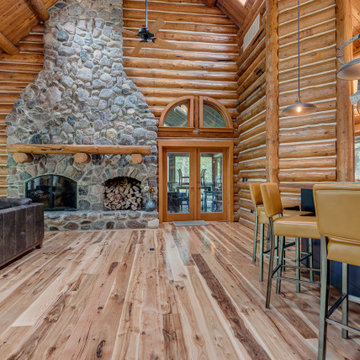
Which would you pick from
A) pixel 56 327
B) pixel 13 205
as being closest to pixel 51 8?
pixel 13 205

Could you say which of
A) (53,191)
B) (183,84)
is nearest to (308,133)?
(183,84)

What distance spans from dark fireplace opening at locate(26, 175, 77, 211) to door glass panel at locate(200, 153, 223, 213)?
3214mm

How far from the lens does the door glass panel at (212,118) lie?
606 centimetres

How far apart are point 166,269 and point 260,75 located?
4.28 meters

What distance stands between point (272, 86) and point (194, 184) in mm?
2956

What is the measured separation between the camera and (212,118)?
611 centimetres

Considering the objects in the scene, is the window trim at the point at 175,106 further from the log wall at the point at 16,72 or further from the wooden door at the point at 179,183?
the log wall at the point at 16,72

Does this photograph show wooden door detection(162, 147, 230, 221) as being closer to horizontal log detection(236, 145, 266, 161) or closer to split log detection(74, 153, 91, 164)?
horizontal log detection(236, 145, 266, 161)

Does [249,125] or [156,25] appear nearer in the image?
[156,25]

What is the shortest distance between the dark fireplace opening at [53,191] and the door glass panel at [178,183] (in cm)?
232

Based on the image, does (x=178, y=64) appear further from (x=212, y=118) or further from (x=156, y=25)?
(x=156, y=25)

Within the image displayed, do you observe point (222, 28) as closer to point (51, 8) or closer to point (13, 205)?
point (51, 8)

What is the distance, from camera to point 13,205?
337cm

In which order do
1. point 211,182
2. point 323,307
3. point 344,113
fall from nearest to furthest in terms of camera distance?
point 323,307
point 344,113
point 211,182
